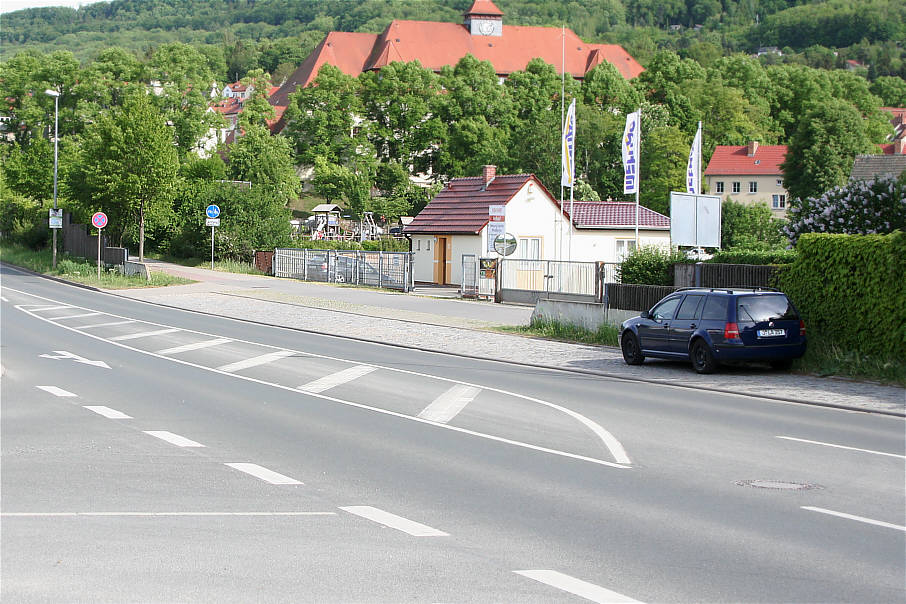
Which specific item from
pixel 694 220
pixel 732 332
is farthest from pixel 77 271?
pixel 732 332

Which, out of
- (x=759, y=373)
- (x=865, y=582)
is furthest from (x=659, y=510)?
(x=759, y=373)

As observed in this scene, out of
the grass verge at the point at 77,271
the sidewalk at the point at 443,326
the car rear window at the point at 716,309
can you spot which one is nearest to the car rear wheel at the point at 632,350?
the sidewalk at the point at 443,326

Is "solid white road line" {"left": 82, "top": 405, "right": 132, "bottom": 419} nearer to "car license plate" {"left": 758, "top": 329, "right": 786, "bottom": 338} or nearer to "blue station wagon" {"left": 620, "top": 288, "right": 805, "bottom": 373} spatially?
"blue station wagon" {"left": 620, "top": 288, "right": 805, "bottom": 373}

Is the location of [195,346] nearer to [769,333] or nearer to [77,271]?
[769,333]

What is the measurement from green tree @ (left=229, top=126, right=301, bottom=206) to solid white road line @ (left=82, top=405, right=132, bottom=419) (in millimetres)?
63608

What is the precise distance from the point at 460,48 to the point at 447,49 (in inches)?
73.2

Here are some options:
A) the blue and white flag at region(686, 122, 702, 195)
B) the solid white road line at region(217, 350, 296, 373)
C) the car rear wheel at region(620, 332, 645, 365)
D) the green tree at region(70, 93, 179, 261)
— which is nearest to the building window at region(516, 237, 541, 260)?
the blue and white flag at region(686, 122, 702, 195)

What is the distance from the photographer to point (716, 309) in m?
19.1

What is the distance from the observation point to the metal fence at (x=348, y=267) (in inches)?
1804

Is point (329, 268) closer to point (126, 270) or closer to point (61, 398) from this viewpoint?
point (126, 270)

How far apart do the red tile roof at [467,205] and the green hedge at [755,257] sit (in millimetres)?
23922

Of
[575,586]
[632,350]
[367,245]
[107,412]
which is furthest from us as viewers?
[367,245]

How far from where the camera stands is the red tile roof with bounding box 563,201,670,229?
53.2 meters

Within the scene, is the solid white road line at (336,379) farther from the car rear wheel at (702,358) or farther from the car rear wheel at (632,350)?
the car rear wheel at (702,358)
